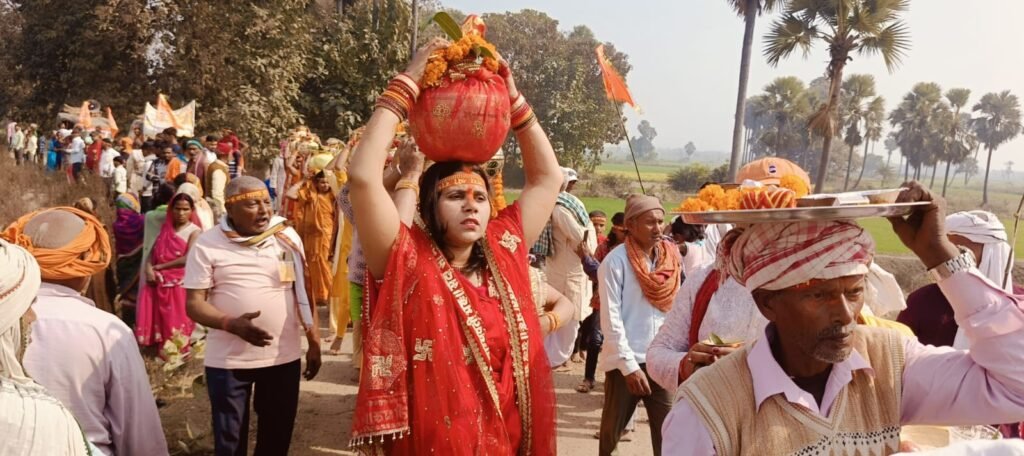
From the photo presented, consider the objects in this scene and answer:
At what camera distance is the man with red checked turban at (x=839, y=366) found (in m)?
1.65

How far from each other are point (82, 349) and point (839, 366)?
2380 millimetres

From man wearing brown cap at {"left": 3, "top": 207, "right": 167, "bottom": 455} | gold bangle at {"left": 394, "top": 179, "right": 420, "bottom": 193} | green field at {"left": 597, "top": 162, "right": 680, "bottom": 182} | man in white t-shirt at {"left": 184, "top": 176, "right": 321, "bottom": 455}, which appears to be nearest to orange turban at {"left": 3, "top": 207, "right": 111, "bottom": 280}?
man wearing brown cap at {"left": 3, "top": 207, "right": 167, "bottom": 455}

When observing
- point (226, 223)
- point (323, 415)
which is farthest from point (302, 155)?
point (226, 223)

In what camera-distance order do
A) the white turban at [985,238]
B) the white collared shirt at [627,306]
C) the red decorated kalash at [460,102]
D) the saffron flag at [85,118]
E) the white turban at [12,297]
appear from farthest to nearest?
the saffron flag at [85,118] → the white collared shirt at [627,306] → the white turban at [985,238] → the red decorated kalash at [460,102] → the white turban at [12,297]

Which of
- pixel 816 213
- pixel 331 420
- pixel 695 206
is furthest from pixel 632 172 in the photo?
pixel 816 213

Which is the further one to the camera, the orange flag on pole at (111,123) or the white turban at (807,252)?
the orange flag on pole at (111,123)

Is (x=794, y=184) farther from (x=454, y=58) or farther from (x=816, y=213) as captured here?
(x=454, y=58)

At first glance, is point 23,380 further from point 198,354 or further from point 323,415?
point 198,354

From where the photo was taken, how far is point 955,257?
1.69 m

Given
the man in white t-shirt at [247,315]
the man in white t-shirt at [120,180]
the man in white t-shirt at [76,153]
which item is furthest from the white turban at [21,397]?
the man in white t-shirt at [76,153]

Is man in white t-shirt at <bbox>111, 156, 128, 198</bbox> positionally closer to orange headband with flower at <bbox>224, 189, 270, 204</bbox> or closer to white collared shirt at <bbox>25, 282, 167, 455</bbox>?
orange headband with flower at <bbox>224, 189, 270, 204</bbox>

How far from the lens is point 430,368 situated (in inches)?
99.0

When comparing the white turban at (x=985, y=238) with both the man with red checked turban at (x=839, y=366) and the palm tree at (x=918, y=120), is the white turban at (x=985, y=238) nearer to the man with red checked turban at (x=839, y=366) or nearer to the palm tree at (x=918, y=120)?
the man with red checked turban at (x=839, y=366)

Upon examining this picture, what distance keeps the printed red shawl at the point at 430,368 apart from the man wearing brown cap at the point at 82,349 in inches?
31.5
